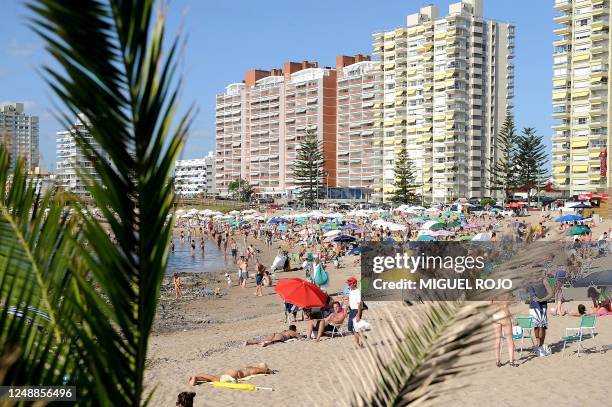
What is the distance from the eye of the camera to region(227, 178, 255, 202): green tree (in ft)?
418

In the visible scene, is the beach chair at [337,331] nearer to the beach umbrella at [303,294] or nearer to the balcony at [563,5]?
the beach umbrella at [303,294]

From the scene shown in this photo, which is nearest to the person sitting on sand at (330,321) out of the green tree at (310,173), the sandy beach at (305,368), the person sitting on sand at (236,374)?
the sandy beach at (305,368)

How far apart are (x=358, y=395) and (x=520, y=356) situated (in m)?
10.3

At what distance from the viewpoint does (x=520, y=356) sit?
1144 cm

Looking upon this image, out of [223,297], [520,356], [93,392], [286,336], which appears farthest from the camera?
[223,297]

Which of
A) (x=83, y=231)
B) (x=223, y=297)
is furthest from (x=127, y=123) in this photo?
(x=223, y=297)

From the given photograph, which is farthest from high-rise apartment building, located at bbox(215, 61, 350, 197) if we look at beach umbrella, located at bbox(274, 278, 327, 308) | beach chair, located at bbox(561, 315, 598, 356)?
beach chair, located at bbox(561, 315, 598, 356)

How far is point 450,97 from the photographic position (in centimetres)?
10056

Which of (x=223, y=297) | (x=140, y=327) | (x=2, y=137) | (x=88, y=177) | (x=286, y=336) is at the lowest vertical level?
(x=223, y=297)

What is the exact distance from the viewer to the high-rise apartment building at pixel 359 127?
368 feet

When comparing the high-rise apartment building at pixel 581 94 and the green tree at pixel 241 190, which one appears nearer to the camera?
the high-rise apartment building at pixel 581 94

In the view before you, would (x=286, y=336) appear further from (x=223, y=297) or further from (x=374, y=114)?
(x=374, y=114)

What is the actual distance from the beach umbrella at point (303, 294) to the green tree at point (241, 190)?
108 metres

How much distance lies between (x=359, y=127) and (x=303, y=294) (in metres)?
107
